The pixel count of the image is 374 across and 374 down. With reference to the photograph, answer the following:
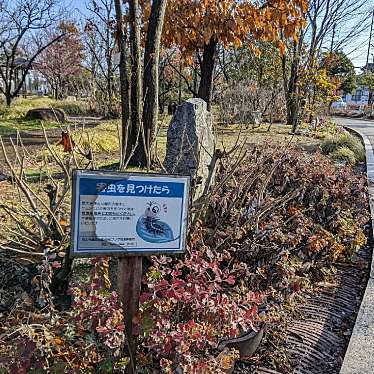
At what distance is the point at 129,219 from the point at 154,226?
12cm

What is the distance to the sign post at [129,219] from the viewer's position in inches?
58.9

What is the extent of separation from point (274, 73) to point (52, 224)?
53.4 ft

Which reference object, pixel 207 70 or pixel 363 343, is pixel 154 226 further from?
pixel 207 70

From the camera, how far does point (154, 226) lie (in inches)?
64.7

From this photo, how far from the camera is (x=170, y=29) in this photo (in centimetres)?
699

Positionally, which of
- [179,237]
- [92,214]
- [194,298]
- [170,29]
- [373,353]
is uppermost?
[170,29]

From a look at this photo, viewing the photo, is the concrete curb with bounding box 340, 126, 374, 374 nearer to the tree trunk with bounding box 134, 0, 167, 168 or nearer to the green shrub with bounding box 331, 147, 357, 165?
the tree trunk with bounding box 134, 0, 167, 168

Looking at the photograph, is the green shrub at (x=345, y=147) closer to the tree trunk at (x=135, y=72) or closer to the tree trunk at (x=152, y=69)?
the tree trunk at (x=152, y=69)

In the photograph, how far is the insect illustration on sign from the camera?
63.2 inches

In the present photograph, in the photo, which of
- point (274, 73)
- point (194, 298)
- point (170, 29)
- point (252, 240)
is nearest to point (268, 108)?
point (274, 73)

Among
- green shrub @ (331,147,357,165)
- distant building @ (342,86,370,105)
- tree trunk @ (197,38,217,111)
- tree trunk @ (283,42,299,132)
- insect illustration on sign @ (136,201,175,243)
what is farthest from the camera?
distant building @ (342,86,370,105)

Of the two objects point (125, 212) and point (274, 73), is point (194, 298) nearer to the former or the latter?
point (125, 212)

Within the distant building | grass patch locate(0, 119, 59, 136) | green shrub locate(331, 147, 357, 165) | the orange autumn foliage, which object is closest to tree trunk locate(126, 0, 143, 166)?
the orange autumn foliage

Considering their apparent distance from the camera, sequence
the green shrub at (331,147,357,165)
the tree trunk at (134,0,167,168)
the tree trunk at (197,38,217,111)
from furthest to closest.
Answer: the tree trunk at (197,38,217,111) → the green shrub at (331,147,357,165) → the tree trunk at (134,0,167,168)
